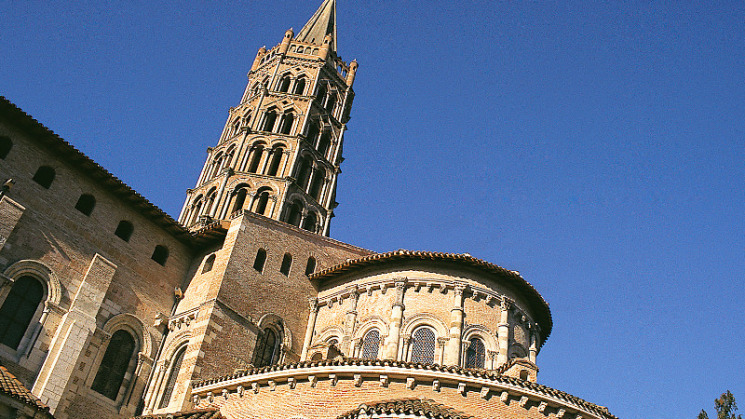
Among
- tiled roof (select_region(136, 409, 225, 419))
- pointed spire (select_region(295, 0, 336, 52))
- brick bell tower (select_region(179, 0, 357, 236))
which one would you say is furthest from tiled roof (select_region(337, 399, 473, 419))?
pointed spire (select_region(295, 0, 336, 52))

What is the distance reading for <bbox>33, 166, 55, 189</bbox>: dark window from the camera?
2011cm

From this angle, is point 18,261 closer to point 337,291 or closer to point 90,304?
point 90,304

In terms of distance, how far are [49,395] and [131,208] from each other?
23.0ft

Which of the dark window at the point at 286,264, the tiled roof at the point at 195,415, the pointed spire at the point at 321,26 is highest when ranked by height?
the pointed spire at the point at 321,26

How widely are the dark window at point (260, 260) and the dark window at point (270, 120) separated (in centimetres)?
1290

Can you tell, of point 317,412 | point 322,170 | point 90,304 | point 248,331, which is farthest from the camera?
point 322,170

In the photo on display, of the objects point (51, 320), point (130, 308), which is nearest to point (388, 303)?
point (130, 308)

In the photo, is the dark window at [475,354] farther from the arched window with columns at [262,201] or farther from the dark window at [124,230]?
the arched window with columns at [262,201]

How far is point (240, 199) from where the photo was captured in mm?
31453

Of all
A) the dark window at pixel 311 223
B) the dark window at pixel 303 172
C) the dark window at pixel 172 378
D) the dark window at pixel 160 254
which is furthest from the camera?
the dark window at pixel 303 172

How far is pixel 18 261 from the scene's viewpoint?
18.6 meters

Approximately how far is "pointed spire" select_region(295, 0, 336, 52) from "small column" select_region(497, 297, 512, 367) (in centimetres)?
2407

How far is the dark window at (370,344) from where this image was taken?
21.4 meters

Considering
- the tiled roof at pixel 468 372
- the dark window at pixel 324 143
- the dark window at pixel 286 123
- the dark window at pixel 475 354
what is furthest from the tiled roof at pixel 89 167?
the dark window at pixel 324 143
